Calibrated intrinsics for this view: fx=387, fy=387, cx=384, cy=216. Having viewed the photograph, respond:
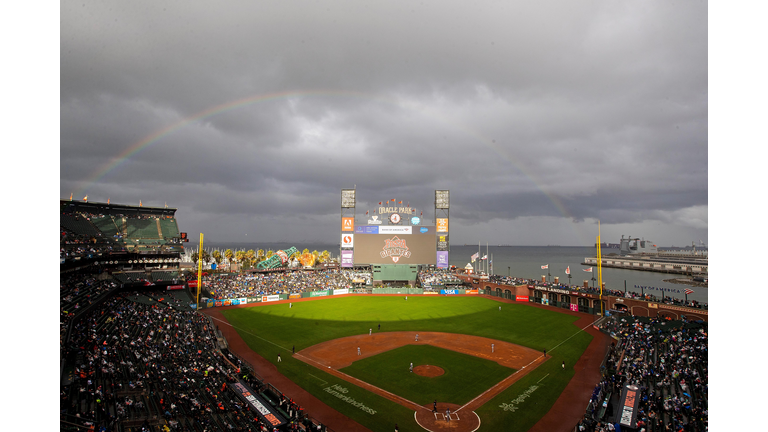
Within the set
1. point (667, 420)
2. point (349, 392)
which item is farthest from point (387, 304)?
point (667, 420)

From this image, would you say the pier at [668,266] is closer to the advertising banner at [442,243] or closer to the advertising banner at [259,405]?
the advertising banner at [442,243]

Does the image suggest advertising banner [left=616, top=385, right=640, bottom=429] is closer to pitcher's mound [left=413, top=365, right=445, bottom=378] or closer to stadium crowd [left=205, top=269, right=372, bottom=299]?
pitcher's mound [left=413, top=365, right=445, bottom=378]

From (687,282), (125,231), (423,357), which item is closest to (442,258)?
(423,357)

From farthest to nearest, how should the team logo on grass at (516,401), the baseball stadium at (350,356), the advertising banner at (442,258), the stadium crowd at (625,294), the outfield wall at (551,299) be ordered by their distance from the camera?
the advertising banner at (442,258), the stadium crowd at (625,294), the outfield wall at (551,299), the team logo on grass at (516,401), the baseball stadium at (350,356)

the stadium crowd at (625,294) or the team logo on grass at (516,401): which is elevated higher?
the stadium crowd at (625,294)

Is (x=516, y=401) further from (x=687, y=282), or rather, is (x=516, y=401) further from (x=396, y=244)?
(x=687, y=282)

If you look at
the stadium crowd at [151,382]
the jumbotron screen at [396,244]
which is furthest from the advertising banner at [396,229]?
the stadium crowd at [151,382]

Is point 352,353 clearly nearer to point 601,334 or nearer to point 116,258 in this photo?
point 601,334
